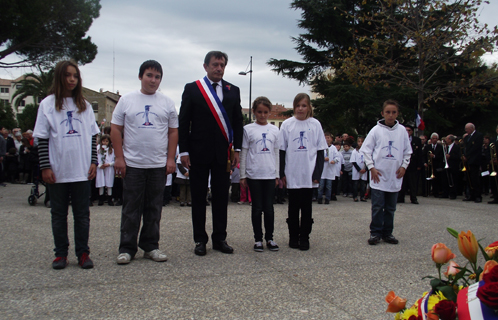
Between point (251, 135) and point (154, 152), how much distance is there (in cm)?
136

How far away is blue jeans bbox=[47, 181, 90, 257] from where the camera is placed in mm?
4176

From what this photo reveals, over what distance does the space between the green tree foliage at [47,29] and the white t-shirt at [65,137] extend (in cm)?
1704

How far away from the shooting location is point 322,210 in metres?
9.64

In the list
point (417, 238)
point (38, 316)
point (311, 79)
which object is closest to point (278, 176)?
point (417, 238)

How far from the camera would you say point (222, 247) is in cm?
492

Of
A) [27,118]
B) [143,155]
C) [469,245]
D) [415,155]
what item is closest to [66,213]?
[143,155]

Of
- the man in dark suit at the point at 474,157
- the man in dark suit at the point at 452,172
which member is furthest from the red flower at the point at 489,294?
the man in dark suit at the point at 452,172

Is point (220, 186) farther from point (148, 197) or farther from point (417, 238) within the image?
point (417, 238)

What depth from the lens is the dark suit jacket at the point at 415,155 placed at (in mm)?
11812

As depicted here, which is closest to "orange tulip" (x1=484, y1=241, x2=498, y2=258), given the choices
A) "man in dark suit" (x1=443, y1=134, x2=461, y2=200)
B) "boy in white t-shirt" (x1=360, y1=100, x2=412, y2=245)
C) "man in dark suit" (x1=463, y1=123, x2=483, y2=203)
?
"boy in white t-shirt" (x1=360, y1=100, x2=412, y2=245)

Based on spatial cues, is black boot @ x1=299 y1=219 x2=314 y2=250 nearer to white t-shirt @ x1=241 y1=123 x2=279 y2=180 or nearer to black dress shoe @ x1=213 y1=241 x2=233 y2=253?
white t-shirt @ x1=241 y1=123 x2=279 y2=180

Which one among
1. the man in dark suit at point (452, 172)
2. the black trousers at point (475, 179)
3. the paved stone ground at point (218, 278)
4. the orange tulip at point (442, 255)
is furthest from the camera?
the man in dark suit at point (452, 172)

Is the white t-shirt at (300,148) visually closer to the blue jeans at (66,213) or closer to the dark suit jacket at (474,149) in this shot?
the blue jeans at (66,213)

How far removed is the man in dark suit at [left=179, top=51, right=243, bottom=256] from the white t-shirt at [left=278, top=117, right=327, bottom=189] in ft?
2.60
